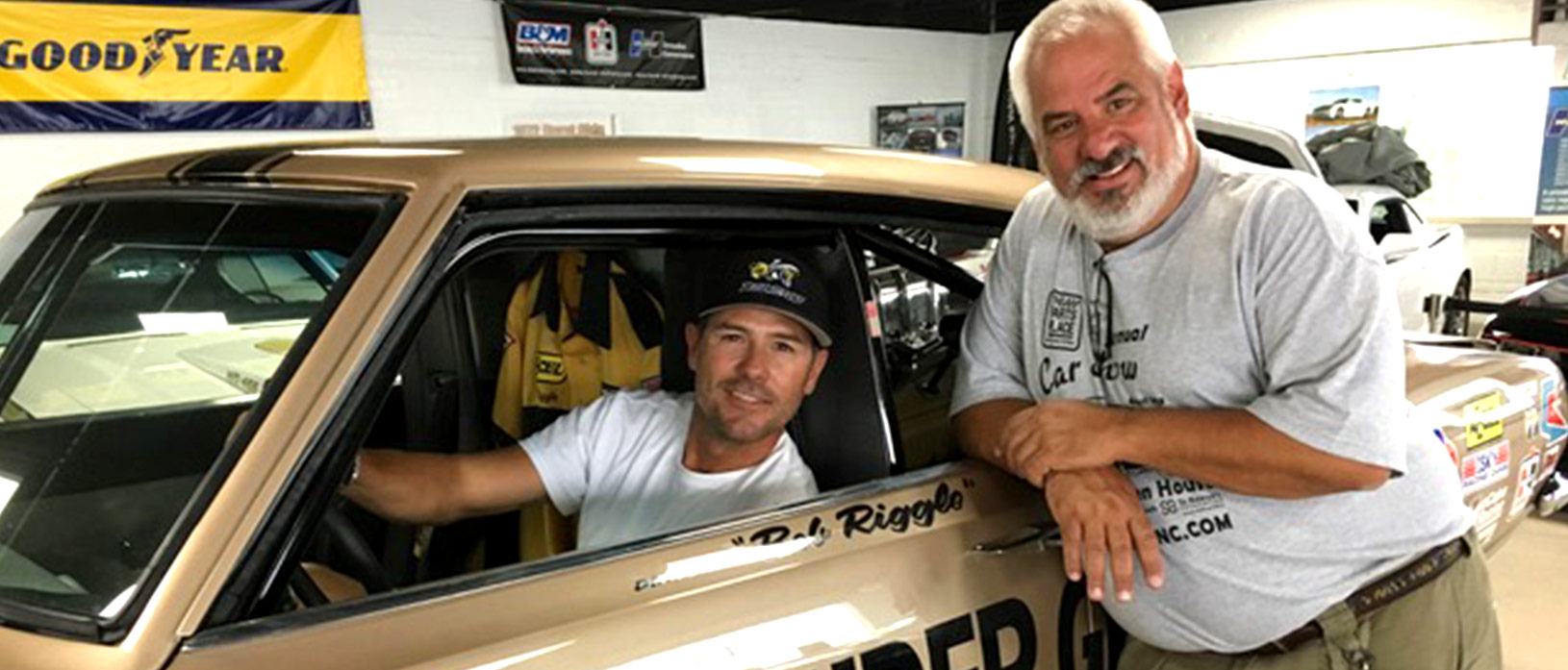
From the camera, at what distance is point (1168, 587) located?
1643mm

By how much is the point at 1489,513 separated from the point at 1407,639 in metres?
1.05

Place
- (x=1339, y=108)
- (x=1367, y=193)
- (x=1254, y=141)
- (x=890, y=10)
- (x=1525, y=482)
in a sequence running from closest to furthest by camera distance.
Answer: (x=1525, y=482) < (x=1254, y=141) < (x=1367, y=193) < (x=1339, y=108) < (x=890, y=10)

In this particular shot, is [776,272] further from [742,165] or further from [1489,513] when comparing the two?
[1489,513]

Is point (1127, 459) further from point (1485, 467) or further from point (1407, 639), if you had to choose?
point (1485, 467)

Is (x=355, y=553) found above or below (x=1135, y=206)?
below

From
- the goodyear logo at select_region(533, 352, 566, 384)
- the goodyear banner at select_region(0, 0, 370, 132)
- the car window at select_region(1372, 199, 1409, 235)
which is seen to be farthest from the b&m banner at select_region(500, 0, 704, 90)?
the goodyear logo at select_region(533, 352, 566, 384)

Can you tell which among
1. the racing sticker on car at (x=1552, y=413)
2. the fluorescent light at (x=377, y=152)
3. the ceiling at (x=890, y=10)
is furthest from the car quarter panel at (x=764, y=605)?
the ceiling at (x=890, y=10)

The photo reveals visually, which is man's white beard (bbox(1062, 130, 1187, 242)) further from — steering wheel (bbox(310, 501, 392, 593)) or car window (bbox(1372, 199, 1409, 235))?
car window (bbox(1372, 199, 1409, 235))

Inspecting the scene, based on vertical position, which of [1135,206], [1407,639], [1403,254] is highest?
[1135,206]

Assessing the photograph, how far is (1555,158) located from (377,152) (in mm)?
10677

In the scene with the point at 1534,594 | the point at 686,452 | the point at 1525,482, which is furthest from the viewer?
the point at 1534,594

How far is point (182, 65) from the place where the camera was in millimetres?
7375

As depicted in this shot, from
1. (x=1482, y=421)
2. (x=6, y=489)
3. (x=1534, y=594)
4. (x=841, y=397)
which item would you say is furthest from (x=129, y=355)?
(x=1534, y=594)

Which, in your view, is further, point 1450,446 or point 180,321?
point 1450,446
